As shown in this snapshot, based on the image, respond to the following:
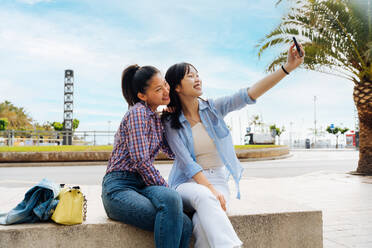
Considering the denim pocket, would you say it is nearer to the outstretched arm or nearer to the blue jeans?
the blue jeans

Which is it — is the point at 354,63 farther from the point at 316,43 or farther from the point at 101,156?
the point at 101,156

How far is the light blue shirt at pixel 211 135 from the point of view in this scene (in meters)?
2.69

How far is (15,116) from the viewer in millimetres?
52969

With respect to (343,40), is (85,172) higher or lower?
lower

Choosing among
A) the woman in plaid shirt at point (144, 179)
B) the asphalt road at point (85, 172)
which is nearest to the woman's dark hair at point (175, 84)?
the woman in plaid shirt at point (144, 179)

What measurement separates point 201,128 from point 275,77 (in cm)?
72

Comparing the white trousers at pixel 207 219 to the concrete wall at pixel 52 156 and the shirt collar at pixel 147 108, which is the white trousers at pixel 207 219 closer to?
the shirt collar at pixel 147 108

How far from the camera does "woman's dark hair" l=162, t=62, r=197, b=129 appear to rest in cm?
279

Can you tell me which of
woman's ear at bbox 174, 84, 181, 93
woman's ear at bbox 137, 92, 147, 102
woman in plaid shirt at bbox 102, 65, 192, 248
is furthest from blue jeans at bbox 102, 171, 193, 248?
woman's ear at bbox 174, 84, 181, 93

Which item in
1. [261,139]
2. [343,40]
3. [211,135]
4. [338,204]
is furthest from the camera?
[261,139]

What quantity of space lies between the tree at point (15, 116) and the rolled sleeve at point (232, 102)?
5538 centimetres

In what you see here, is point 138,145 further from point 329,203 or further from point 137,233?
point 329,203

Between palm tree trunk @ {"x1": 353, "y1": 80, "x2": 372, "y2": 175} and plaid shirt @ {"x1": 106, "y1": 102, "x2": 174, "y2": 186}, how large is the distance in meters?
10.1

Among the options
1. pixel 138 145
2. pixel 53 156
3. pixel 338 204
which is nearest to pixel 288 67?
pixel 138 145
